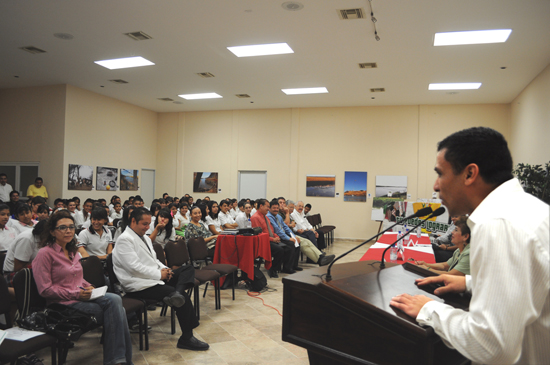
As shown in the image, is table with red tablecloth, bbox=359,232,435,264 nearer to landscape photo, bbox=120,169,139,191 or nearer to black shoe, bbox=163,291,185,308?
black shoe, bbox=163,291,185,308

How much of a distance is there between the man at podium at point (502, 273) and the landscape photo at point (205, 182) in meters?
13.7

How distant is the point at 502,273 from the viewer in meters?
0.90

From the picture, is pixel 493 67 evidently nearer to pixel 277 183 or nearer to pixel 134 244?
pixel 277 183

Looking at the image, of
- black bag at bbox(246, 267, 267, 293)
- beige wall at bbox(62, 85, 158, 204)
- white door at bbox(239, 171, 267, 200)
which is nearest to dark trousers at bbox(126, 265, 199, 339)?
black bag at bbox(246, 267, 267, 293)

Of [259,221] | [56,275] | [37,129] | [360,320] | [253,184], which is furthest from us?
[253,184]

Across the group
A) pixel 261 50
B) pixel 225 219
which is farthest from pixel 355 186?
pixel 261 50

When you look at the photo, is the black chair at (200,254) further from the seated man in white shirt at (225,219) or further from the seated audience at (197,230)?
the seated man in white shirt at (225,219)

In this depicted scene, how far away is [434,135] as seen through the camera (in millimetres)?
12500

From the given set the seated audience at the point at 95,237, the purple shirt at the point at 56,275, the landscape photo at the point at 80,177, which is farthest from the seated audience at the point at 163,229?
the landscape photo at the point at 80,177

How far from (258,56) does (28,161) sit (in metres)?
7.79

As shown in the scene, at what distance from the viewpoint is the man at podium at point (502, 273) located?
0.88 meters

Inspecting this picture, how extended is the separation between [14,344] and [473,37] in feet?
26.6

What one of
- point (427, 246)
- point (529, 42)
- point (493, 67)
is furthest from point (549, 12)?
point (427, 246)

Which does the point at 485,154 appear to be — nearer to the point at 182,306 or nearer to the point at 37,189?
the point at 182,306
